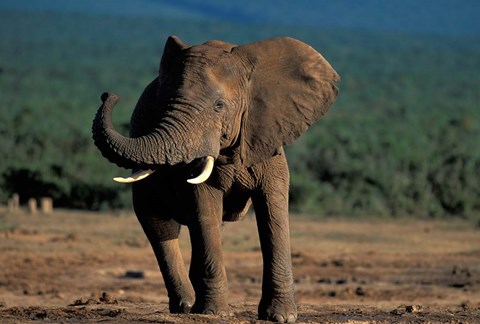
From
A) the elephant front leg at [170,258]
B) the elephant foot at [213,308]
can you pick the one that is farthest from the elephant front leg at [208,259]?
the elephant front leg at [170,258]

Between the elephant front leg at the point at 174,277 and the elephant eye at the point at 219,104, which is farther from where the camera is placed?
the elephant front leg at the point at 174,277

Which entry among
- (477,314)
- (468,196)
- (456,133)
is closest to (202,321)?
(477,314)

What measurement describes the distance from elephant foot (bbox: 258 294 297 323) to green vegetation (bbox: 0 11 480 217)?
11206 millimetres

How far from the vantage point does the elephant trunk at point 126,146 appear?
29.6ft

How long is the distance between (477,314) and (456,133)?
Result: 23866 millimetres

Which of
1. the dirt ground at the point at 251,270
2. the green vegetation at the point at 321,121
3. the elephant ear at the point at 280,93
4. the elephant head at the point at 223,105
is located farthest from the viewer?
the green vegetation at the point at 321,121

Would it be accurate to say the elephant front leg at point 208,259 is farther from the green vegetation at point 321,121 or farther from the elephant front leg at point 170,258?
the green vegetation at point 321,121

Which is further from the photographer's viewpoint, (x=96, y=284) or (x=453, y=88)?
(x=453, y=88)

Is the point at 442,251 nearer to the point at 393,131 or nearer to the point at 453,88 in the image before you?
the point at 393,131

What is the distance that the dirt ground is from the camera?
415 inches

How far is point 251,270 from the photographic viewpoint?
15.0 meters

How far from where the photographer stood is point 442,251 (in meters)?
17.1

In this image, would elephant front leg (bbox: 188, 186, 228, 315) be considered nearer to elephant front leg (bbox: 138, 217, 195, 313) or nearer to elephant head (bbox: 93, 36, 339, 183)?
elephant head (bbox: 93, 36, 339, 183)

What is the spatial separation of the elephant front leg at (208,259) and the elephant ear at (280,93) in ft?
1.34
